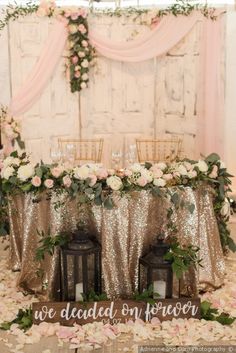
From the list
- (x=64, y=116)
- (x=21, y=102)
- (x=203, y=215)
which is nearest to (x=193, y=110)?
(x=64, y=116)

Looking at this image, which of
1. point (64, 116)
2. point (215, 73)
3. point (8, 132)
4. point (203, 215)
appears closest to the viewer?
point (203, 215)

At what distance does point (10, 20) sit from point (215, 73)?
2.38 metres

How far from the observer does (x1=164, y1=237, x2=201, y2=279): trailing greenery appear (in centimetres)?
321

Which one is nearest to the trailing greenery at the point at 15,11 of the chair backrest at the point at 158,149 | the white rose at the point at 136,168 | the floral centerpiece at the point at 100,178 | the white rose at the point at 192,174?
the chair backrest at the point at 158,149

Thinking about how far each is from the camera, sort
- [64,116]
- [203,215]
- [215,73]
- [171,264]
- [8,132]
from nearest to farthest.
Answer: [171,264] < [203,215] < [8,132] < [215,73] < [64,116]

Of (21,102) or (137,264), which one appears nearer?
(137,264)

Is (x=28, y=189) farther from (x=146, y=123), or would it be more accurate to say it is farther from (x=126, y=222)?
(x=146, y=123)

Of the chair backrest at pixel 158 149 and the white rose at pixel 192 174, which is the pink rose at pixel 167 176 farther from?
the chair backrest at pixel 158 149

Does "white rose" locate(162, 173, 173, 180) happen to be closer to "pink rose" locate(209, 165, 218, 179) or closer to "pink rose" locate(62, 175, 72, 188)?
"pink rose" locate(209, 165, 218, 179)

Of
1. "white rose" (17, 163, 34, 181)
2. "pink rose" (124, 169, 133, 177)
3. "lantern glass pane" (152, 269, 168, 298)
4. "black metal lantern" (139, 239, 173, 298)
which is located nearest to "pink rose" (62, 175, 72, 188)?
"white rose" (17, 163, 34, 181)

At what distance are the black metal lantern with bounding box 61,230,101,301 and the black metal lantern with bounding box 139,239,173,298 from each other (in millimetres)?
318

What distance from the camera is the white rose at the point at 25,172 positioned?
3.36m

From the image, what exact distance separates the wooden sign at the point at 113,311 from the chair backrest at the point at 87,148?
131 inches

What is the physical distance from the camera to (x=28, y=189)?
11.1 feet
